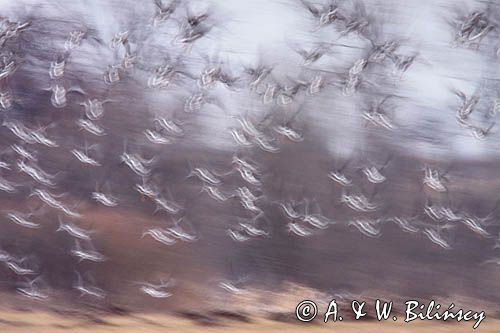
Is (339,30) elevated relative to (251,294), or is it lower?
elevated

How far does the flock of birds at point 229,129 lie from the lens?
63 cm

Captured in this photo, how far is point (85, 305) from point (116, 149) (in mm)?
201

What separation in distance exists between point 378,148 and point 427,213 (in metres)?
0.10

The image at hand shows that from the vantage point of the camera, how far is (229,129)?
641mm

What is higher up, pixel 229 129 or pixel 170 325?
pixel 229 129

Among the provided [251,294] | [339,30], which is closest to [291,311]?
[251,294]

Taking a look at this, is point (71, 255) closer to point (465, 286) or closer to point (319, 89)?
point (319, 89)

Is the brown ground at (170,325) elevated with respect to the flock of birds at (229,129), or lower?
lower

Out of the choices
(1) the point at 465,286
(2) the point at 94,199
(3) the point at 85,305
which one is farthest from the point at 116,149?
(1) the point at 465,286

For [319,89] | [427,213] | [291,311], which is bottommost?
[291,311]

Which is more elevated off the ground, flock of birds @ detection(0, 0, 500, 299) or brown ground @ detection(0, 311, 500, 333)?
flock of birds @ detection(0, 0, 500, 299)

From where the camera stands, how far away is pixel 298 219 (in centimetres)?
64

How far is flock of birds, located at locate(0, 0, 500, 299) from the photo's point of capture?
2.08ft

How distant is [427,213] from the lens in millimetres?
639
